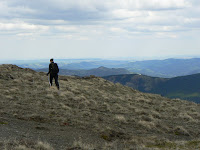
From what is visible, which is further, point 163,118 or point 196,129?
point 163,118

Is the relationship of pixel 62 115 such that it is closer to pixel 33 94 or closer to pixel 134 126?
pixel 134 126

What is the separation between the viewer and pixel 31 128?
36.2ft

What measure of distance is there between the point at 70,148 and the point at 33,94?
11420 millimetres

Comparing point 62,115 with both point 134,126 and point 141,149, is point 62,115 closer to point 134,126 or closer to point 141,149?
point 134,126

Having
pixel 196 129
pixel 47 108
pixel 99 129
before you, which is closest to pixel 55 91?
pixel 47 108

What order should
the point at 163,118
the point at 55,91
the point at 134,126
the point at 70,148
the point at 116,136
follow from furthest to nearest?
1. the point at 55,91
2. the point at 163,118
3. the point at 134,126
4. the point at 116,136
5. the point at 70,148

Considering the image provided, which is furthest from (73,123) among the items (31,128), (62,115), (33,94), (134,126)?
(33,94)

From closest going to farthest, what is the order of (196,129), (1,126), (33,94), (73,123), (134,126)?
1. (1,126)
2. (73,123)
3. (134,126)
4. (196,129)
5. (33,94)

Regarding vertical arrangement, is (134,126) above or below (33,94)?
below

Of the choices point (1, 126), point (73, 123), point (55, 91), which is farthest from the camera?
point (55, 91)

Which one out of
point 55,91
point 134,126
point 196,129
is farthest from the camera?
point 55,91

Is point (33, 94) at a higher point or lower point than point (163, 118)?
higher

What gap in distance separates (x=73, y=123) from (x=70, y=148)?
417cm

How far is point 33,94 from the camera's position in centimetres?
1900
